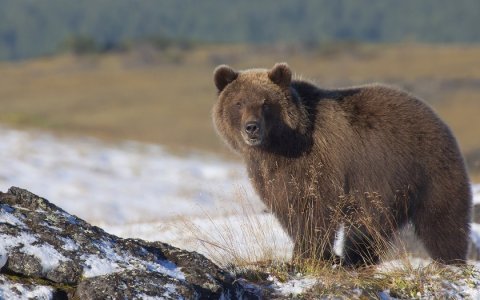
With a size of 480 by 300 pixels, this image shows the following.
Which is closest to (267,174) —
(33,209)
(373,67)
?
(33,209)

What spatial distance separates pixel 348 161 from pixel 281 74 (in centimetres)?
101

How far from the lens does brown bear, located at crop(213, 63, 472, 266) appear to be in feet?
23.5

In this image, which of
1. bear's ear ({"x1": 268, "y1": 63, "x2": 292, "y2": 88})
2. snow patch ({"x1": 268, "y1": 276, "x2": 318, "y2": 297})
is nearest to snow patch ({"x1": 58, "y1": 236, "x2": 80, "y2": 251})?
snow patch ({"x1": 268, "y1": 276, "x2": 318, "y2": 297})

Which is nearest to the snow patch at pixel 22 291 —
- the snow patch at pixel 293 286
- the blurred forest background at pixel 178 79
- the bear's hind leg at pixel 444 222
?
the snow patch at pixel 293 286

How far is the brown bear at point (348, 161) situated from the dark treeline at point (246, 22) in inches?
6325

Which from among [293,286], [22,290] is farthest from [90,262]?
[293,286]

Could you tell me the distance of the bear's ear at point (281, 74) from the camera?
7.47 m

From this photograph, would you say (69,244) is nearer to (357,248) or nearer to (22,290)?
(22,290)

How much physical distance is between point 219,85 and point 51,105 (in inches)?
1905

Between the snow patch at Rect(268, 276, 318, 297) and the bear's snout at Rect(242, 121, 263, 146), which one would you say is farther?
the bear's snout at Rect(242, 121, 263, 146)

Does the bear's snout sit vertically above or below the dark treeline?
below

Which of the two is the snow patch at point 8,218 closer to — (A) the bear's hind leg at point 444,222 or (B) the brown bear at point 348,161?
(B) the brown bear at point 348,161

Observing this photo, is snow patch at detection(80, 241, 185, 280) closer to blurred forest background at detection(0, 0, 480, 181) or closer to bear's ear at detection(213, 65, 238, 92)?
bear's ear at detection(213, 65, 238, 92)

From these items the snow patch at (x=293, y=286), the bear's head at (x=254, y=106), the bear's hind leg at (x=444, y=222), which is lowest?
the snow patch at (x=293, y=286)
